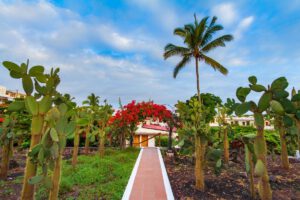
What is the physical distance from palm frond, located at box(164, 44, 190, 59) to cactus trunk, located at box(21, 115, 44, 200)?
16279 millimetres

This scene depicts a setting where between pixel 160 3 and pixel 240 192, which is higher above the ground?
pixel 160 3

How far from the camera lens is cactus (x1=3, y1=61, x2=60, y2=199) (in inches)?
84.4

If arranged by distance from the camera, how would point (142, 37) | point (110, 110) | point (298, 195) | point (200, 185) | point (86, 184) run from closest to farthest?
point (298, 195) < point (200, 185) < point (86, 184) < point (142, 37) < point (110, 110)

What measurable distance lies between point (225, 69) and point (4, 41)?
15357mm

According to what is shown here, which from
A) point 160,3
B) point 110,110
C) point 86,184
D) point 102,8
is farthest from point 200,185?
point 110,110

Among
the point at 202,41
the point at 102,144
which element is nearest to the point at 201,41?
the point at 202,41

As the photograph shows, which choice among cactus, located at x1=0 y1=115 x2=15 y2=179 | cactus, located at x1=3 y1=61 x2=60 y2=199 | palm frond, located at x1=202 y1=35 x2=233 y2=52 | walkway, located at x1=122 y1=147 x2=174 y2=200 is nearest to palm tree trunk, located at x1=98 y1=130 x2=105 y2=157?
walkway, located at x1=122 y1=147 x2=174 y2=200

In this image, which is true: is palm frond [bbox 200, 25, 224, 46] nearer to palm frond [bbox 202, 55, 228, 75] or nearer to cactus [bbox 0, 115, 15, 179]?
palm frond [bbox 202, 55, 228, 75]

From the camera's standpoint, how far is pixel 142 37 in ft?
25.3

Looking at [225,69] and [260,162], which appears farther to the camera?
[225,69]

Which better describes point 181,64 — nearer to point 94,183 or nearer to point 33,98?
point 94,183

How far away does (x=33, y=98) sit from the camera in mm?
2256

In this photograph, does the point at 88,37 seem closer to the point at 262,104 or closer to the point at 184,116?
the point at 184,116

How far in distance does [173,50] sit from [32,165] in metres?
16.6
